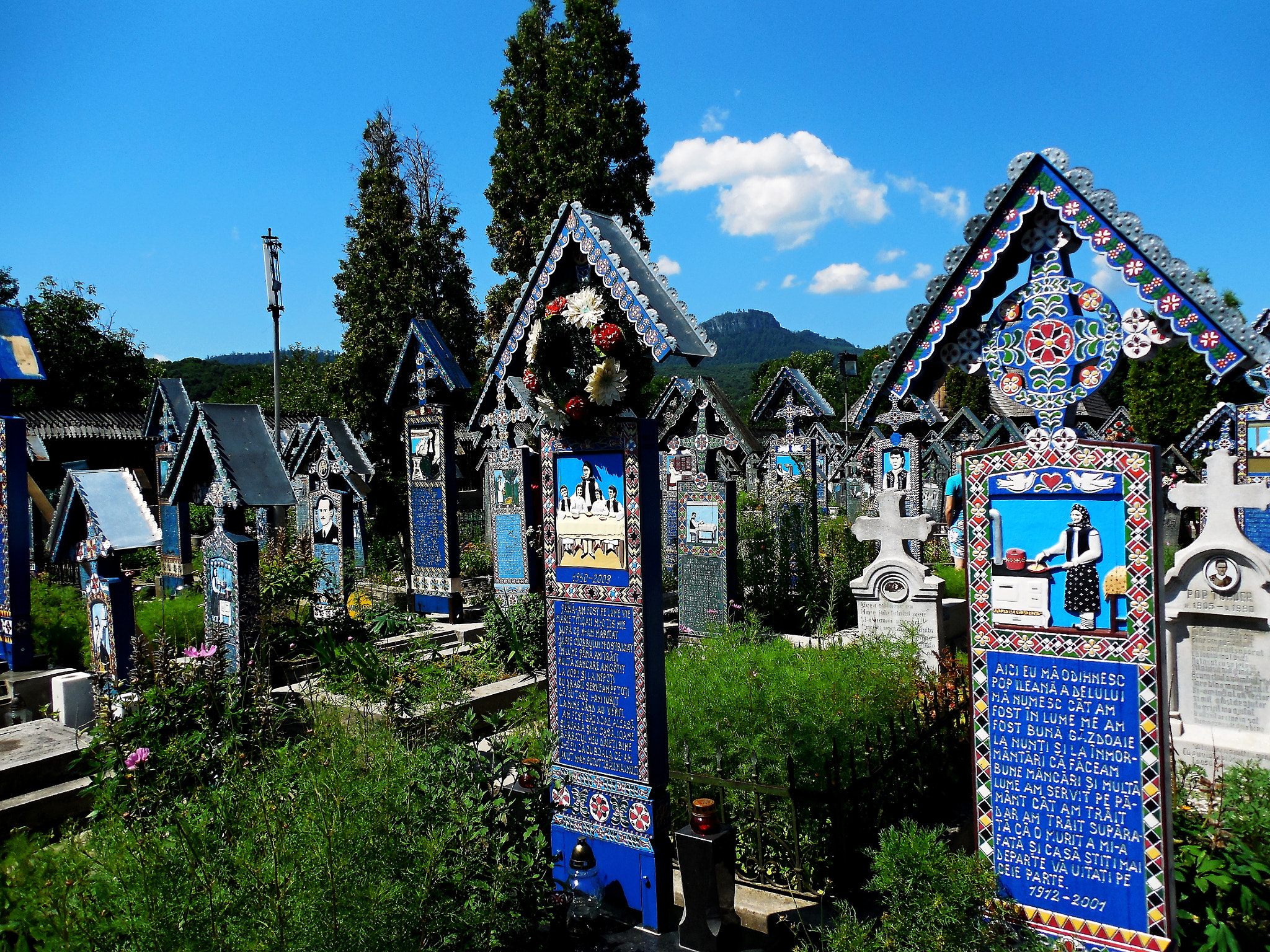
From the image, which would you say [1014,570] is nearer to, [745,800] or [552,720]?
[745,800]

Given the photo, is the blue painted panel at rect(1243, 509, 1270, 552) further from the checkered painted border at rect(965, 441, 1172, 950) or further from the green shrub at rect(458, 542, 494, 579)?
the green shrub at rect(458, 542, 494, 579)

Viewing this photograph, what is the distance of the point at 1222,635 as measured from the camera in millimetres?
6469

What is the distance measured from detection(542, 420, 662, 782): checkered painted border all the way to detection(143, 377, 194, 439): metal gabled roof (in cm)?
1361

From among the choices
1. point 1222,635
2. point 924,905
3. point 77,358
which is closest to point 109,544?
point 924,905

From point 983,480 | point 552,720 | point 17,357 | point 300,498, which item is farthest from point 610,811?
point 300,498

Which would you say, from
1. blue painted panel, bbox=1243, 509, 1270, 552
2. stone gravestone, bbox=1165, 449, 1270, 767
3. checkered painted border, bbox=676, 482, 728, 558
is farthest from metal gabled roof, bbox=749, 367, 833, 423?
stone gravestone, bbox=1165, 449, 1270, 767

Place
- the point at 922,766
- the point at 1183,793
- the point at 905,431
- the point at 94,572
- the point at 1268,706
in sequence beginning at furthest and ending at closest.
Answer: the point at 905,431 < the point at 94,572 < the point at 1268,706 < the point at 922,766 < the point at 1183,793

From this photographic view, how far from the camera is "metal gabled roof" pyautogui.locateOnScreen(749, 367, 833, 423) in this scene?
55.3 ft

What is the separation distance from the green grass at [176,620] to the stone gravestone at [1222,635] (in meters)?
9.31

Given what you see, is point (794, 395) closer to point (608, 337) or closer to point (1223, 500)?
point (1223, 500)

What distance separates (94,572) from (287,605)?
2395 mm

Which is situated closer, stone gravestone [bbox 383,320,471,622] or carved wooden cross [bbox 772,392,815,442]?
stone gravestone [bbox 383,320,471,622]

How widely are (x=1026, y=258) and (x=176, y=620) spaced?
9686 mm

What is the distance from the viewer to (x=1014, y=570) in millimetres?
4059
